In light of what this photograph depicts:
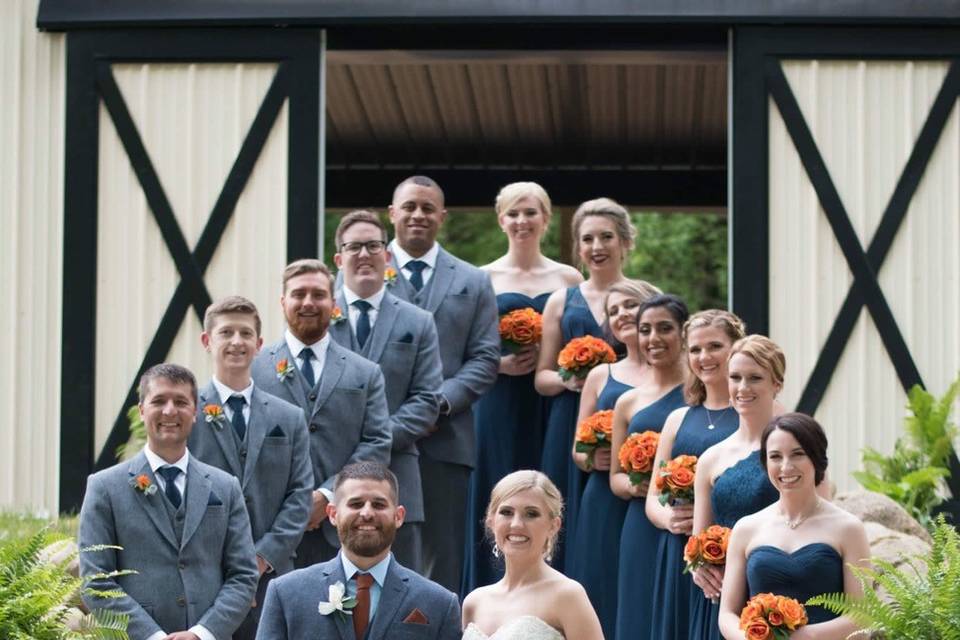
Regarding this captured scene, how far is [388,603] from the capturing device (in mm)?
6754

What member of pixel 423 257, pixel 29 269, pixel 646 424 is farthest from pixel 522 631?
pixel 29 269

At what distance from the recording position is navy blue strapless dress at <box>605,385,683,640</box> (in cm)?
925

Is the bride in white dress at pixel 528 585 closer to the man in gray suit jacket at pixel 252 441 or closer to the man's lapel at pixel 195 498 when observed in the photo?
the man's lapel at pixel 195 498

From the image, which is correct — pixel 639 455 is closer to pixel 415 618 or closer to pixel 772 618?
pixel 772 618

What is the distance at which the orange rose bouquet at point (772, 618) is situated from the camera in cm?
709

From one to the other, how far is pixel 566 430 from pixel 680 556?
6.08 feet

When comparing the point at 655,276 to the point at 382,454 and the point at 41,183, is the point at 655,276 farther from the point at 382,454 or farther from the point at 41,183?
the point at 382,454

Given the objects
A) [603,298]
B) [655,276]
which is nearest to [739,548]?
[603,298]

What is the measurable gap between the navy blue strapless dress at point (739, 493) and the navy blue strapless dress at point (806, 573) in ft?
2.14

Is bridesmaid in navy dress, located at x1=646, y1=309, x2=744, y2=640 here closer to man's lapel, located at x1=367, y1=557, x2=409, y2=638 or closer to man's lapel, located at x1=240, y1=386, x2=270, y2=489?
man's lapel, located at x1=240, y1=386, x2=270, y2=489

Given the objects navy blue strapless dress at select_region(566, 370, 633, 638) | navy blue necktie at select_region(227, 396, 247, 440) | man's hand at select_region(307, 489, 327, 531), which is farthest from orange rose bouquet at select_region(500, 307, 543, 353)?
navy blue necktie at select_region(227, 396, 247, 440)

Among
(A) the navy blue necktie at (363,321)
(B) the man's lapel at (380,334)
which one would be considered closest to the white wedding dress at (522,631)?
(B) the man's lapel at (380,334)

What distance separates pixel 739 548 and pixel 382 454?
205cm

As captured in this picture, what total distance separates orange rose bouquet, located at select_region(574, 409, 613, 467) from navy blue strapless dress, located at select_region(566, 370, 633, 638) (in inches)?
4.4
